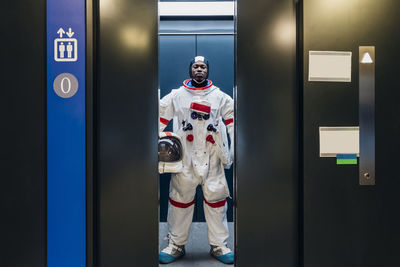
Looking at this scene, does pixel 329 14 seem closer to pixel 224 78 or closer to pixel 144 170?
pixel 144 170

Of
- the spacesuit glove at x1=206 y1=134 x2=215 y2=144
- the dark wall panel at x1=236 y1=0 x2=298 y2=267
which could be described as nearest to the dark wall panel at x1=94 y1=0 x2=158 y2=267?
the dark wall panel at x1=236 y1=0 x2=298 y2=267

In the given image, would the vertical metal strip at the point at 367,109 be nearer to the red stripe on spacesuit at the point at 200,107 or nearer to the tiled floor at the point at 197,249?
the red stripe on spacesuit at the point at 200,107

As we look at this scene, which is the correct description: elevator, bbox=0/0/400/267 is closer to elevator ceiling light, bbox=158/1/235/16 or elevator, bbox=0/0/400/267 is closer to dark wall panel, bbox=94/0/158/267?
dark wall panel, bbox=94/0/158/267

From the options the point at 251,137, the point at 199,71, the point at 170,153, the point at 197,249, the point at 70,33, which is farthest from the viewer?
the point at 197,249

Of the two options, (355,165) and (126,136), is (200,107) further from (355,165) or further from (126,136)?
(355,165)

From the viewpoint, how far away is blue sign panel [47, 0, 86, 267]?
5.57ft

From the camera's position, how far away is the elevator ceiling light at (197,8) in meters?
3.35

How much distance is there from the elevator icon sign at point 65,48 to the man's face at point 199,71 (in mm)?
1348

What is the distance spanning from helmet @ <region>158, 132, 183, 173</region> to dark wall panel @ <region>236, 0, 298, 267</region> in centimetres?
89

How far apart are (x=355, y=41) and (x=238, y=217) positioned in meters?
1.28

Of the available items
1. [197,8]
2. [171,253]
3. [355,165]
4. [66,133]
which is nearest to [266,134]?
[355,165]

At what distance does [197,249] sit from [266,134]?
5.64 feet

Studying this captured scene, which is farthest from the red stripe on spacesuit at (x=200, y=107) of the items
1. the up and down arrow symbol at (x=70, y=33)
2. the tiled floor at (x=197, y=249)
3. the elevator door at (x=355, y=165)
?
the tiled floor at (x=197, y=249)

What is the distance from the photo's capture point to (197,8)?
3.40 m
